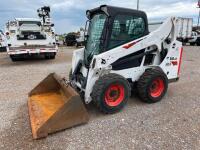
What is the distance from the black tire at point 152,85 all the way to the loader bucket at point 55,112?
1487mm

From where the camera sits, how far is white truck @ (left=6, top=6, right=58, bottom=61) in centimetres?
1027

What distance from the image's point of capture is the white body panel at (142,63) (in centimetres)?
401

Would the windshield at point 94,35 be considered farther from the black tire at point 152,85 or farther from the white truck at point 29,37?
the white truck at point 29,37

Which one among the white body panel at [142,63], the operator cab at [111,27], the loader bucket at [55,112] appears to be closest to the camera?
the loader bucket at [55,112]

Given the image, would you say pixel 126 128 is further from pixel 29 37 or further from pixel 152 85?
pixel 29 37

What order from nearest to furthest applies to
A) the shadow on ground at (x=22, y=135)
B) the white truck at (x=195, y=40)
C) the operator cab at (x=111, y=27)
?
1. the shadow on ground at (x=22, y=135)
2. the operator cab at (x=111, y=27)
3. the white truck at (x=195, y=40)

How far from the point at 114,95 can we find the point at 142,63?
1.07 meters

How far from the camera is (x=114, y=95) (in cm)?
421

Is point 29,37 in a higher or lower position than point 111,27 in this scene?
lower

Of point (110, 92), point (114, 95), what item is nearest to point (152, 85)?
point (114, 95)

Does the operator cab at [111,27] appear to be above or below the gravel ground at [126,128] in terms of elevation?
above

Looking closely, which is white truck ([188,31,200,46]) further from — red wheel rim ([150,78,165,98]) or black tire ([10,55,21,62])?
red wheel rim ([150,78,165,98])

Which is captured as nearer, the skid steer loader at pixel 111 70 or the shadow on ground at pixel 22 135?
the shadow on ground at pixel 22 135

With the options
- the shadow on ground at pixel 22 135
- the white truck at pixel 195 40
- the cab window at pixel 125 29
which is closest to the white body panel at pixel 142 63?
the cab window at pixel 125 29
